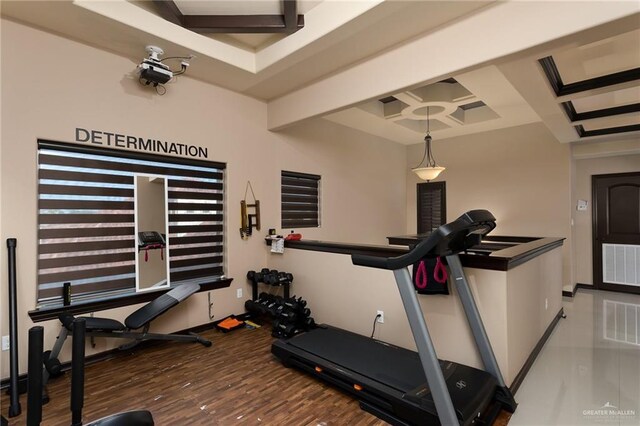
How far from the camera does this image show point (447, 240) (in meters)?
2.03

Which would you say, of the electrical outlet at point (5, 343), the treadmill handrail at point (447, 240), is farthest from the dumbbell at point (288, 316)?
the electrical outlet at point (5, 343)

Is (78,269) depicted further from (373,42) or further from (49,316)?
(373,42)

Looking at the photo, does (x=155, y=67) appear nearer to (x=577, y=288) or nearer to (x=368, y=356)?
(x=368, y=356)

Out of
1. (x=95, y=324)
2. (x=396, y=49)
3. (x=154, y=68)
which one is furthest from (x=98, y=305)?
(x=396, y=49)

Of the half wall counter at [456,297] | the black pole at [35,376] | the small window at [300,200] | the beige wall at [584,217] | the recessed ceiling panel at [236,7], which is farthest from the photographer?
the beige wall at [584,217]

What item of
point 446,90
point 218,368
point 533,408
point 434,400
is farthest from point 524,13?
point 218,368

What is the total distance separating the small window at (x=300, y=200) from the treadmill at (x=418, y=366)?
2407mm

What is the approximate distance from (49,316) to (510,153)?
758 centimetres

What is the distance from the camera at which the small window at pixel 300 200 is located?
5180 mm

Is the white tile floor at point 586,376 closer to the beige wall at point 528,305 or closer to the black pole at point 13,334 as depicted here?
the beige wall at point 528,305

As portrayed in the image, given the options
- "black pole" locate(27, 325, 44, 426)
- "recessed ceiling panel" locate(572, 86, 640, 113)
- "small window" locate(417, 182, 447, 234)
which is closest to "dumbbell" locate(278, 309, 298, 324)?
"black pole" locate(27, 325, 44, 426)

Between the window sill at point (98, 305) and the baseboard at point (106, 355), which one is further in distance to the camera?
the window sill at point (98, 305)

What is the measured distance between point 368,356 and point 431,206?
17.7ft

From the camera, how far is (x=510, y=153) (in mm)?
6418
